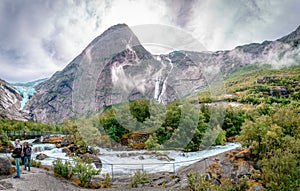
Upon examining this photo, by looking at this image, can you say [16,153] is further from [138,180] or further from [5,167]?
[138,180]

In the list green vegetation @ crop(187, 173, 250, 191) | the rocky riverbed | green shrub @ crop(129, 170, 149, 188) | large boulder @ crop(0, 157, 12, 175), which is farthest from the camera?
green shrub @ crop(129, 170, 149, 188)

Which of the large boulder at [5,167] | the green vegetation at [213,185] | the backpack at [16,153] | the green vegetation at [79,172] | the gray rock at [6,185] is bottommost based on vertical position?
the green vegetation at [213,185]

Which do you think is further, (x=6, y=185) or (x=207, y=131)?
(x=207, y=131)

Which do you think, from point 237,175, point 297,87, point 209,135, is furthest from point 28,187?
point 297,87

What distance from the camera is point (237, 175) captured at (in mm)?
19578

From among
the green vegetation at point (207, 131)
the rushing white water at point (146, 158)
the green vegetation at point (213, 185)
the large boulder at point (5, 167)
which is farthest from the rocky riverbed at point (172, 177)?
the rushing white water at point (146, 158)

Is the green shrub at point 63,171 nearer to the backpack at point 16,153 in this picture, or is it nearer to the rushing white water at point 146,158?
the backpack at point 16,153

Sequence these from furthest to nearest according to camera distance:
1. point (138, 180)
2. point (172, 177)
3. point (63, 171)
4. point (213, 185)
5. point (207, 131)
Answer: point (207, 131), point (172, 177), point (63, 171), point (138, 180), point (213, 185)

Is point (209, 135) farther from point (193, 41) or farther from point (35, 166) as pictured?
Result: point (35, 166)

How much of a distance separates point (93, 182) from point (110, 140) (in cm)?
2363

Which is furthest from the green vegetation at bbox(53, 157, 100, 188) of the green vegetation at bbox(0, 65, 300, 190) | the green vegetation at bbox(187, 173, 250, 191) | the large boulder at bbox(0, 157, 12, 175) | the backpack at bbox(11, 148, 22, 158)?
the green vegetation at bbox(187, 173, 250, 191)

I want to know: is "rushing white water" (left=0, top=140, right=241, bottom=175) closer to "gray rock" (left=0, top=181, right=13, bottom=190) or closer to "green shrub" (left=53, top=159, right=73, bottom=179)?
"green shrub" (left=53, top=159, right=73, bottom=179)

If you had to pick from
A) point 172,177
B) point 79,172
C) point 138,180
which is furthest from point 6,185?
point 172,177

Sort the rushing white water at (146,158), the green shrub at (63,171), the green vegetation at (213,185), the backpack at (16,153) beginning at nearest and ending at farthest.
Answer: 1. the green vegetation at (213,185)
2. the backpack at (16,153)
3. the green shrub at (63,171)
4. the rushing white water at (146,158)
